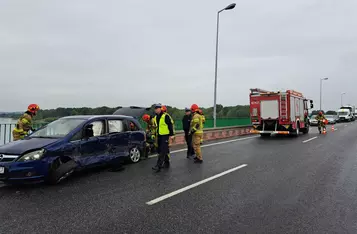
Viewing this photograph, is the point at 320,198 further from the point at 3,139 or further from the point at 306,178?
the point at 3,139

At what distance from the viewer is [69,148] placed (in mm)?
5961

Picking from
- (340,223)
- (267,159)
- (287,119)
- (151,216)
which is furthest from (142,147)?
(287,119)

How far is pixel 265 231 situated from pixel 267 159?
18.5 ft

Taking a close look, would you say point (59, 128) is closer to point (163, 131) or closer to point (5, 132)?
point (163, 131)

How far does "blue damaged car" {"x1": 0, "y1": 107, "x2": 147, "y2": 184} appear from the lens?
5.32m

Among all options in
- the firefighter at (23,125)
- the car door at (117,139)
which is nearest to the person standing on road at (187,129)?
the car door at (117,139)

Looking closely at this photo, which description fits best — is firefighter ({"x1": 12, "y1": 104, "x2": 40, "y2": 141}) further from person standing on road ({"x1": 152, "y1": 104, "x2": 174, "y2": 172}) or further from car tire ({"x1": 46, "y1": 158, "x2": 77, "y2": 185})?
person standing on road ({"x1": 152, "y1": 104, "x2": 174, "y2": 172})

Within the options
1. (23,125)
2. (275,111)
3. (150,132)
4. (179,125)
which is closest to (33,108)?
(23,125)

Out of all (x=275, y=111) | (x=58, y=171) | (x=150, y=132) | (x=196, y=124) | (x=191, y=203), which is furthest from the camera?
(x=275, y=111)

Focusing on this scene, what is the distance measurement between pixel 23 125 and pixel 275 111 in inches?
556

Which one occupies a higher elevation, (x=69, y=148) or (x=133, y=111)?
(x=133, y=111)

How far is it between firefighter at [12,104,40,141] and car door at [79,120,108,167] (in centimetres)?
199

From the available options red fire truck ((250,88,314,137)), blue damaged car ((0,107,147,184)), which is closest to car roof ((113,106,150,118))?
blue damaged car ((0,107,147,184))

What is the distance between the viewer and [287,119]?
1677cm
